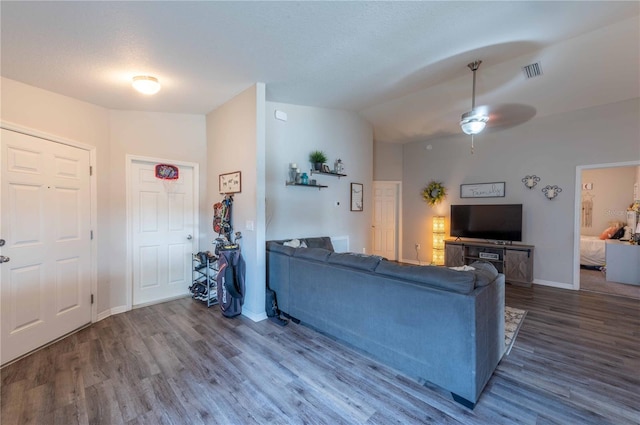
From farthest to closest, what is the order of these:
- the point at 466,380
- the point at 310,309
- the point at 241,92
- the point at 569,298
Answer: the point at 569,298
the point at 241,92
the point at 310,309
the point at 466,380

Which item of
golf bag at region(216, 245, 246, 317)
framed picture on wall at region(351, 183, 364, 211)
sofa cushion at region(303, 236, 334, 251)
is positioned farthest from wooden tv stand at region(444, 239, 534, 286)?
golf bag at region(216, 245, 246, 317)

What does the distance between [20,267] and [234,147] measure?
2349mm

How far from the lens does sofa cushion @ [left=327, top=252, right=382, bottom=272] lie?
233 cm

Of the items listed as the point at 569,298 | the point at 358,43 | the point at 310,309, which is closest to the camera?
the point at 358,43

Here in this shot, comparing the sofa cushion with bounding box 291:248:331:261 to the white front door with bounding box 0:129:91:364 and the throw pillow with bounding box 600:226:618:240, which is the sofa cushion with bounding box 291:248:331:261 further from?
the throw pillow with bounding box 600:226:618:240

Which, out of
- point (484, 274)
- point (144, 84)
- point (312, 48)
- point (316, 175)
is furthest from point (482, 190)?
point (144, 84)

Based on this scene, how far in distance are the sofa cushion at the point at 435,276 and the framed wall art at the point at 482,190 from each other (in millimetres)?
4167

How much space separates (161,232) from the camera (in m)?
3.77

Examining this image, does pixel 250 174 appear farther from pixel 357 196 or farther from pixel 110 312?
pixel 110 312

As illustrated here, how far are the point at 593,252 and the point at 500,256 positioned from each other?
2.62 m

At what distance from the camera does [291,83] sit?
A: 10.6ft

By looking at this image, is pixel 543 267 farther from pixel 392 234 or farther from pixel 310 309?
pixel 310 309

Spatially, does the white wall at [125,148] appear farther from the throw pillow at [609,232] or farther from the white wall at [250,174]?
the throw pillow at [609,232]

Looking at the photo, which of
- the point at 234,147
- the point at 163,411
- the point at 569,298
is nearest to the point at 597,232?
the point at 569,298
